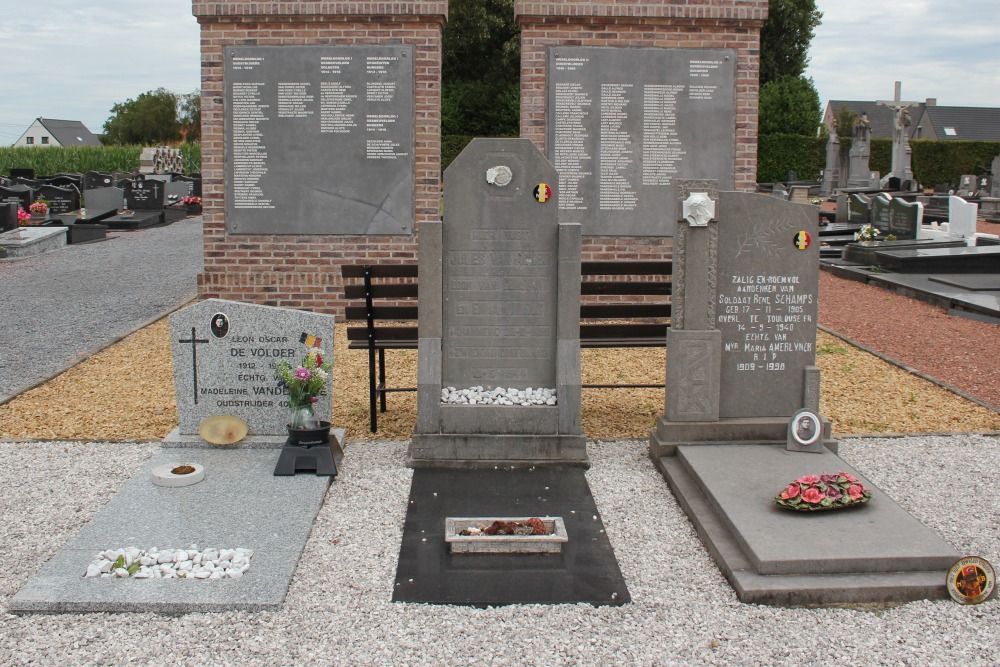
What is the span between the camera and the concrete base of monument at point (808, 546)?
4.42 meters

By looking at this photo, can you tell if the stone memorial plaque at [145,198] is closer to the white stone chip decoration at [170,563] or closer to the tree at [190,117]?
the white stone chip decoration at [170,563]

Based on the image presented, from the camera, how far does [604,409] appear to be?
7.75m

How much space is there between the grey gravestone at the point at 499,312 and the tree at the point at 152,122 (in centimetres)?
6524

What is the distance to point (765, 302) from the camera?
6301mm

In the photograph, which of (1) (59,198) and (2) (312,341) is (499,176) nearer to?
(2) (312,341)

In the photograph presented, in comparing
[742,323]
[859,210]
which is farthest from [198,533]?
[859,210]

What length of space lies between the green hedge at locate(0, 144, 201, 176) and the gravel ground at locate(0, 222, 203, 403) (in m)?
26.4

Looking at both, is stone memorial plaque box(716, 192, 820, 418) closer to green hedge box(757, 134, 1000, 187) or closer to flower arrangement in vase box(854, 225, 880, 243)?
flower arrangement in vase box(854, 225, 880, 243)

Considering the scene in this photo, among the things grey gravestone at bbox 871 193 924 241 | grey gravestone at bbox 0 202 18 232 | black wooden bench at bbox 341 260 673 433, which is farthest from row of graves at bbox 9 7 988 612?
grey gravestone at bbox 0 202 18 232

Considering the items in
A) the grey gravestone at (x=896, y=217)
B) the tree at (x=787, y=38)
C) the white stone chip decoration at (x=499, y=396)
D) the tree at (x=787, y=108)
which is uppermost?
the tree at (x=787, y=38)

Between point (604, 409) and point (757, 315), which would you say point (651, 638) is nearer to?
point (757, 315)

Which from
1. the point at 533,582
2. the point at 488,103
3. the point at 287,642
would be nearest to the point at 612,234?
the point at 533,582

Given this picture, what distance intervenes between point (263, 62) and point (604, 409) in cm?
544

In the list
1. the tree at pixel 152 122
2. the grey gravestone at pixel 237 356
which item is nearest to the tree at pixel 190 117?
the tree at pixel 152 122
